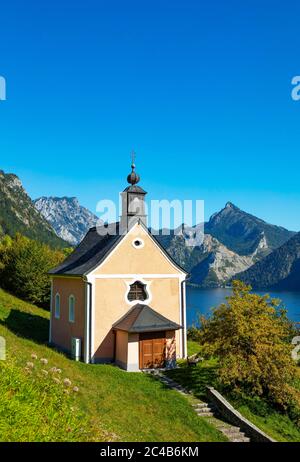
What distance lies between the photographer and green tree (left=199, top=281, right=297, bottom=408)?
1952 cm

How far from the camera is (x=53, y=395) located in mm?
12469

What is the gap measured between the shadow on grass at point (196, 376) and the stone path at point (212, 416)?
43 centimetres

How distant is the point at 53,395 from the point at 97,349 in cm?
1207

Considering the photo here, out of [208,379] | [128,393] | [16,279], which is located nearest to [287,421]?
[208,379]

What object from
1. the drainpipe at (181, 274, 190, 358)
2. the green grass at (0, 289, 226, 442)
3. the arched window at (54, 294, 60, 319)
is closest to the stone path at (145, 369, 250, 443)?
the green grass at (0, 289, 226, 442)

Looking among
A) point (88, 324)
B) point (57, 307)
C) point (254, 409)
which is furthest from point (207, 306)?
point (254, 409)

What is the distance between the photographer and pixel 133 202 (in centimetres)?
2780

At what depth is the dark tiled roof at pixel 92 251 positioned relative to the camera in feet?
84.1

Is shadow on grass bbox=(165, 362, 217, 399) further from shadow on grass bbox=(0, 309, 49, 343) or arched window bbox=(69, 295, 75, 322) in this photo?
shadow on grass bbox=(0, 309, 49, 343)

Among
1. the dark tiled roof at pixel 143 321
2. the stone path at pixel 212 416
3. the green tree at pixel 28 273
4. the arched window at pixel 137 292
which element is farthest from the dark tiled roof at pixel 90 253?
the green tree at pixel 28 273

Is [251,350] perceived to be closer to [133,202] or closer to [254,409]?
[254,409]
